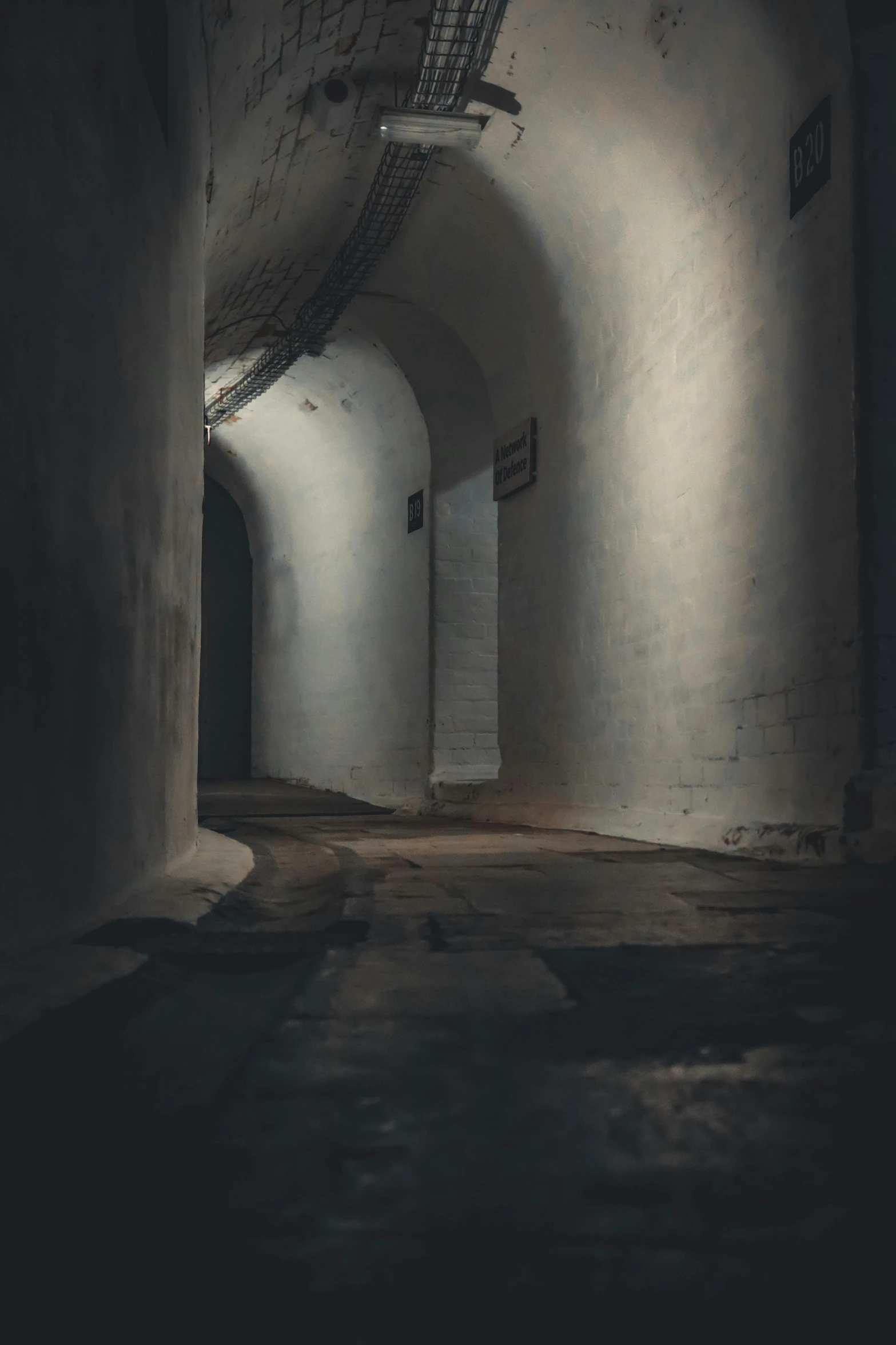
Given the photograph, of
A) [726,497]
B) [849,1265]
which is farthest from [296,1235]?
[726,497]

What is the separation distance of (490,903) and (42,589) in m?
1.71

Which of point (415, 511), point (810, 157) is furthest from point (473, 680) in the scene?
point (810, 157)

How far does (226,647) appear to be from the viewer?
16.8 meters

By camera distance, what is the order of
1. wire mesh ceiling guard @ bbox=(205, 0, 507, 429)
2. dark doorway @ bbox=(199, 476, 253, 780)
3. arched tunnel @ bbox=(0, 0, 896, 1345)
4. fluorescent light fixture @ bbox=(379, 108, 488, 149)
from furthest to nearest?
dark doorway @ bbox=(199, 476, 253, 780) < fluorescent light fixture @ bbox=(379, 108, 488, 149) < wire mesh ceiling guard @ bbox=(205, 0, 507, 429) < arched tunnel @ bbox=(0, 0, 896, 1345)

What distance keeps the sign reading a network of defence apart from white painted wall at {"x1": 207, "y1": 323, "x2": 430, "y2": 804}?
1.46m

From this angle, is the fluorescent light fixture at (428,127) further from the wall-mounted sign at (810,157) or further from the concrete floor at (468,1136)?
the concrete floor at (468,1136)

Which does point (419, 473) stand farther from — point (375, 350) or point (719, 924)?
point (719, 924)

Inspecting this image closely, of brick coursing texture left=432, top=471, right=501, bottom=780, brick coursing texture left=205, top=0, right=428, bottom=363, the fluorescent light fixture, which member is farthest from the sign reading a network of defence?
the fluorescent light fixture

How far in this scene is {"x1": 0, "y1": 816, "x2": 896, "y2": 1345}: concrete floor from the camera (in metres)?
0.98

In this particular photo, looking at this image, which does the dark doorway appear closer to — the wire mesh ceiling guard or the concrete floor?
the wire mesh ceiling guard

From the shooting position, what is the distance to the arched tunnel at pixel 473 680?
3.88ft

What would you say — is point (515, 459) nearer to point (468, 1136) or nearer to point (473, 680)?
point (473, 680)

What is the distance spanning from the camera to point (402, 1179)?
1256 millimetres

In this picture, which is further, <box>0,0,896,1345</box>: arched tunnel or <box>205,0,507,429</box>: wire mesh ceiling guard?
<box>205,0,507,429</box>: wire mesh ceiling guard
